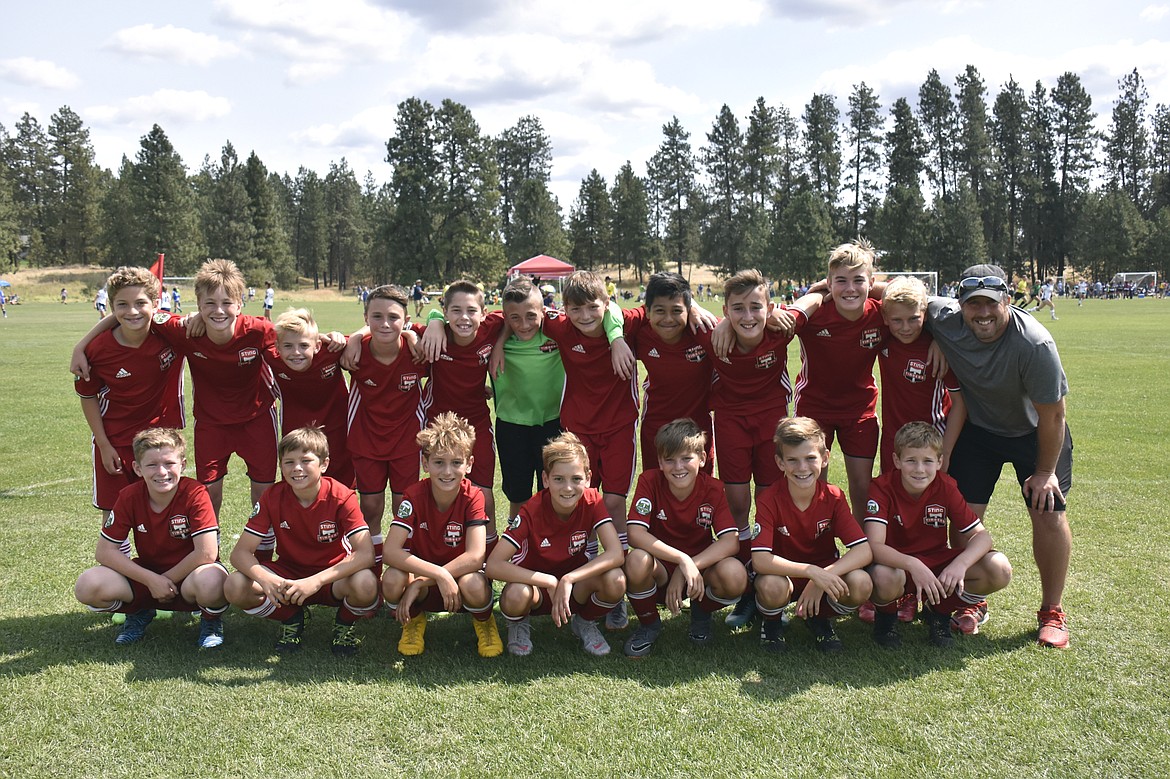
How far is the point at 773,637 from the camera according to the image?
3926 millimetres

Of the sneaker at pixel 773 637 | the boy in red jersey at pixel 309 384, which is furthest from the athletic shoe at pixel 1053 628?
the boy in red jersey at pixel 309 384

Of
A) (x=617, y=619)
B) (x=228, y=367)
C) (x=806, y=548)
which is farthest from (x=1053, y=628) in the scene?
(x=228, y=367)

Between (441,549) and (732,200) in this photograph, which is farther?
(732,200)

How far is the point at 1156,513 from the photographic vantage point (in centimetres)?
591

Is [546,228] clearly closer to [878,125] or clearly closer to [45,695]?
[878,125]

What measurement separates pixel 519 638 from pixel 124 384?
2.77m

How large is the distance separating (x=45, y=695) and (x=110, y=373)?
1.89m

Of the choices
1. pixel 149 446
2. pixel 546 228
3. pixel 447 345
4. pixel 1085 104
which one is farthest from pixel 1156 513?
pixel 1085 104

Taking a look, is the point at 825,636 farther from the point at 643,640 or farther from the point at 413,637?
the point at 413,637

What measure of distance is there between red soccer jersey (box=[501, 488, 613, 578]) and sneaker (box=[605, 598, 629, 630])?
0.44 meters

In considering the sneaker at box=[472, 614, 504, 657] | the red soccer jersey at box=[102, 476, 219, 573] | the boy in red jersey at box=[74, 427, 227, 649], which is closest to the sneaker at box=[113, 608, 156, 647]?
the boy in red jersey at box=[74, 427, 227, 649]

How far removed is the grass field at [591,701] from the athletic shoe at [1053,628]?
7 cm

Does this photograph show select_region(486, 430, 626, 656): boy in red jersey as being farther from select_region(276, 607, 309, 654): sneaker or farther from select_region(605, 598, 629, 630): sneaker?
select_region(276, 607, 309, 654): sneaker

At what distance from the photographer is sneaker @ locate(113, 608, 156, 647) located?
402 cm
